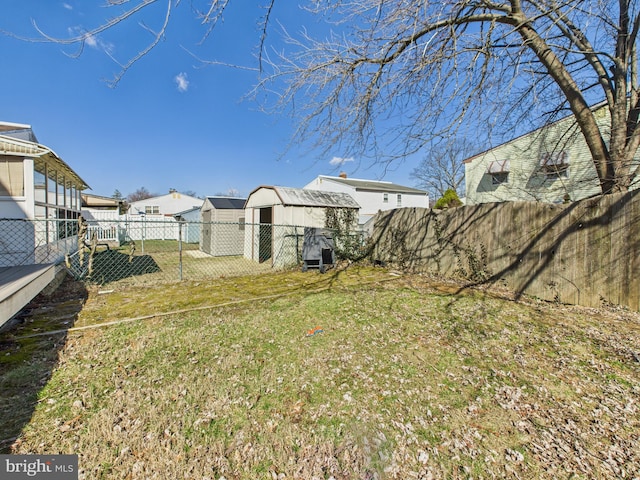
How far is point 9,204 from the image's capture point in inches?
201

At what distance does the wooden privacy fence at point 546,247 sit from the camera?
400 centimetres

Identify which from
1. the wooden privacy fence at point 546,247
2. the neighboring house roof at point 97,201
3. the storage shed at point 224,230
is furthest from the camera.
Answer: the neighboring house roof at point 97,201

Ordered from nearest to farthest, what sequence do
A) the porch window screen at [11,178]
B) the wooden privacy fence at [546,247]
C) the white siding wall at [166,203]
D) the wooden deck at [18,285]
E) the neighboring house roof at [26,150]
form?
the wooden deck at [18,285] < the wooden privacy fence at [546,247] < the neighboring house roof at [26,150] < the porch window screen at [11,178] < the white siding wall at [166,203]

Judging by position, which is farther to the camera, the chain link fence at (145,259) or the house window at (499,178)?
the house window at (499,178)

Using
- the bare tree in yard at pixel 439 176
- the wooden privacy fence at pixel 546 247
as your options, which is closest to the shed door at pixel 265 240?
the wooden privacy fence at pixel 546 247

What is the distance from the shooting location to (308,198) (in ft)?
30.1

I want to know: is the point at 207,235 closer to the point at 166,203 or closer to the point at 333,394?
the point at 333,394

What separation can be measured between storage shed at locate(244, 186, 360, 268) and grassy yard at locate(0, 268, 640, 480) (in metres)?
4.52

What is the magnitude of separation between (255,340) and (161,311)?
6.61ft

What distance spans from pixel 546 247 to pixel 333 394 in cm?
484

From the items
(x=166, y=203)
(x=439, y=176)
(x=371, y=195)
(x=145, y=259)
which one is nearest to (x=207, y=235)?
(x=145, y=259)

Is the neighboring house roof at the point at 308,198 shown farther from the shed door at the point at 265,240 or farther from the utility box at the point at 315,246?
the utility box at the point at 315,246

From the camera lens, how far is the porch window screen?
5051mm

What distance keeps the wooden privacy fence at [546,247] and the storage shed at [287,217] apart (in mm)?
3255
